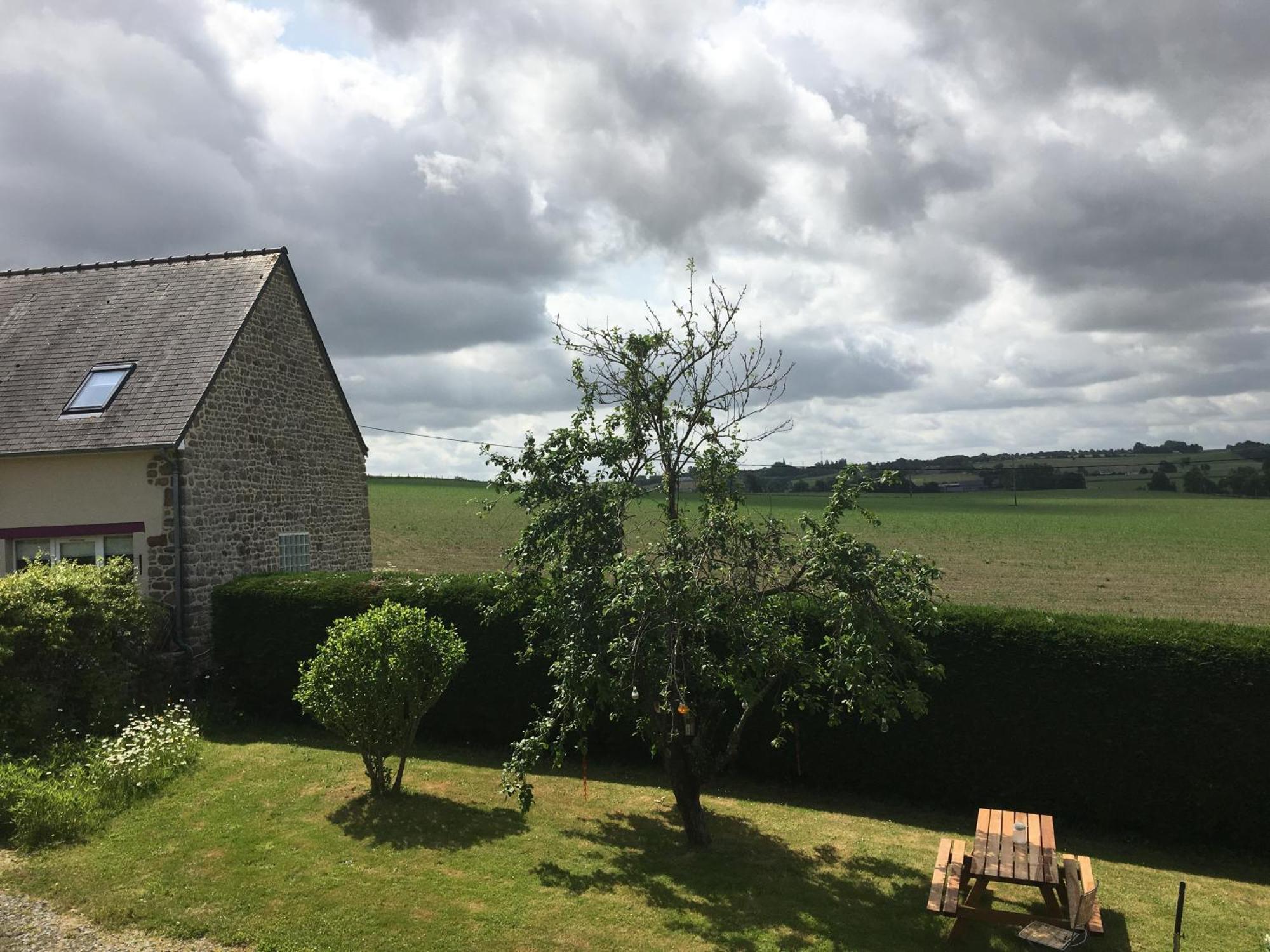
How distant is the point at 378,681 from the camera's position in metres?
9.78

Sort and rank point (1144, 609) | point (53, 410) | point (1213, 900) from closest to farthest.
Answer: point (1213, 900) < point (53, 410) < point (1144, 609)

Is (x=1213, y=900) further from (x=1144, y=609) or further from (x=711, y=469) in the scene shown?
(x=1144, y=609)

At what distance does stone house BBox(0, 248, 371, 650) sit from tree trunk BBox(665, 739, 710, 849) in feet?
31.7

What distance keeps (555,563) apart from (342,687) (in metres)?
2.77

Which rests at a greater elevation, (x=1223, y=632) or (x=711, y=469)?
(x=711, y=469)

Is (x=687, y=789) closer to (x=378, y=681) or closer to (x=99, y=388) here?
(x=378, y=681)

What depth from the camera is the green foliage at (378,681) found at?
32.1 feet

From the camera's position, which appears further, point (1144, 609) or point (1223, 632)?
point (1144, 609)

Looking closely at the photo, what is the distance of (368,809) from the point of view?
9.88 m

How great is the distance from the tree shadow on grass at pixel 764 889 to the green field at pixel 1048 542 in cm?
351

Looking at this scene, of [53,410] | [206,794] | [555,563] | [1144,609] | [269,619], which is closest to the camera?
[555,563]

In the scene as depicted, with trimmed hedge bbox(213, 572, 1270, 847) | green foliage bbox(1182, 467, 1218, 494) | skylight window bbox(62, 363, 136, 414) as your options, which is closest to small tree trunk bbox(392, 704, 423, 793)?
trimmed hedge bbox(213, 572, 1270, 847)

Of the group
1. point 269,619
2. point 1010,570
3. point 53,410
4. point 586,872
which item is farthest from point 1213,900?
point 1010,570

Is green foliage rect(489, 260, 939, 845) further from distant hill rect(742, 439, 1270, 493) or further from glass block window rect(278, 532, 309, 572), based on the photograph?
distant hill rect(742, 439, 1270, 493)
